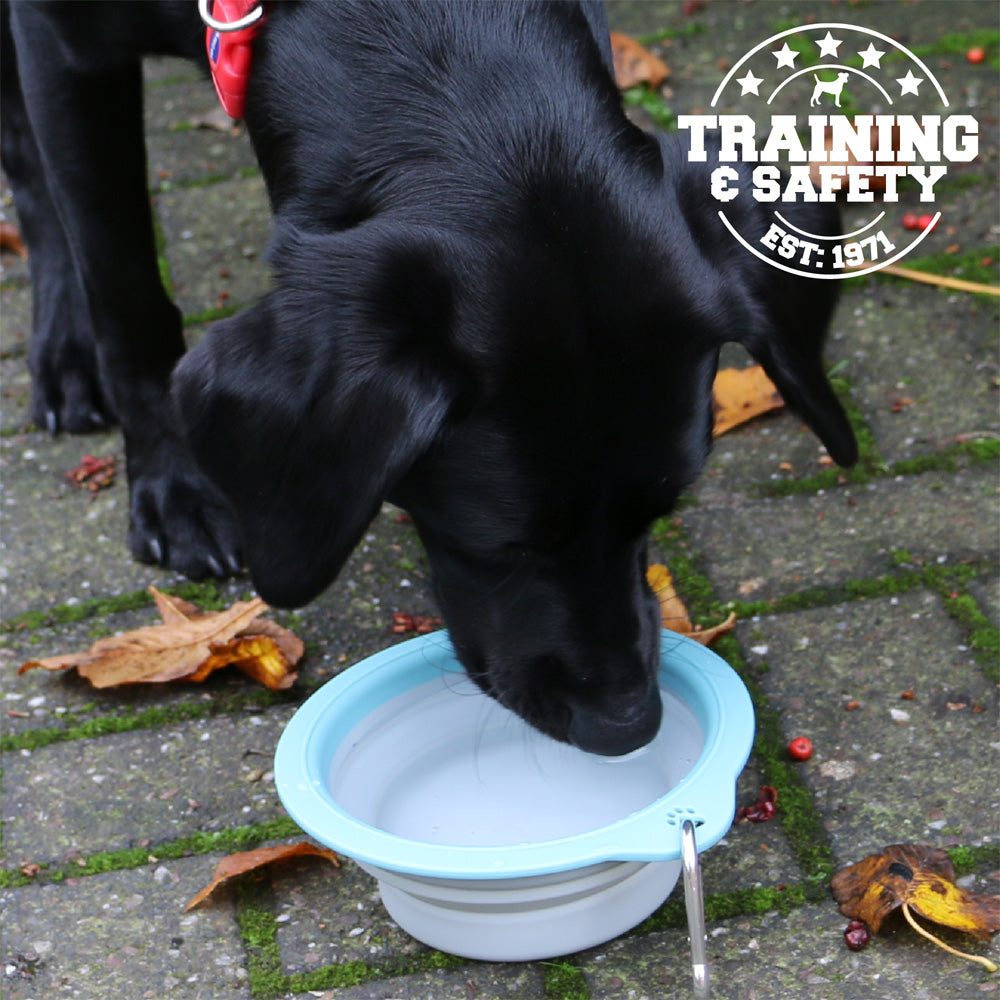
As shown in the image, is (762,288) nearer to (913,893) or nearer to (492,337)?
(492,337)

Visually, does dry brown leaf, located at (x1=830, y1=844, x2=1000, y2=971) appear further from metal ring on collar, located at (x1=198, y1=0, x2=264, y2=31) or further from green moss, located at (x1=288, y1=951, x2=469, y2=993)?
metal ring on collar, located at (x1=198, y1=0, x2=264, y2=31)

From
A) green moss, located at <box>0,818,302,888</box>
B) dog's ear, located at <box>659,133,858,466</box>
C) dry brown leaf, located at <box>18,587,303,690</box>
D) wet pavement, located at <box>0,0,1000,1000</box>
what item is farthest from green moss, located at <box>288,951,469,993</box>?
dog's ear, located at <box>659,133,858,466</box>

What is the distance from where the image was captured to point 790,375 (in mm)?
2176

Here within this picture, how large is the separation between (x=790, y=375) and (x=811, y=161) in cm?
192

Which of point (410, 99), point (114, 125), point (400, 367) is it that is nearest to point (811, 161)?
point (114, 125)

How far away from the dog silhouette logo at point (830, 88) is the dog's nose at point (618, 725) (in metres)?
2.61

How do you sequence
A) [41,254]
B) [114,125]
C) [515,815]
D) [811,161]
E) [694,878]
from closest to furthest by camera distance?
1. [694,878]
2. [515,815]
3. [114,125]
4. [41,254]
5. [811,161]

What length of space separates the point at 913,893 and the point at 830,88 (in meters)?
2.83

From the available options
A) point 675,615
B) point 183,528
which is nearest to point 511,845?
point 675,615

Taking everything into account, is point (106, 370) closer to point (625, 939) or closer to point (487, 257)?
point (487, 257)

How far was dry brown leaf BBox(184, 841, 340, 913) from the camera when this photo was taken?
7.11 ft

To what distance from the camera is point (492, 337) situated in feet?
6.17

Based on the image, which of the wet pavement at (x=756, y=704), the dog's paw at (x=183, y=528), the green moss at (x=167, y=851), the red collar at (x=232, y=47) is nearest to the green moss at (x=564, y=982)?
the wet pavement at (x=756, y=704)

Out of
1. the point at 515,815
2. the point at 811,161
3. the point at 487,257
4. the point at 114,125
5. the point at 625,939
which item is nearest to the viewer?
the point at 487,257
